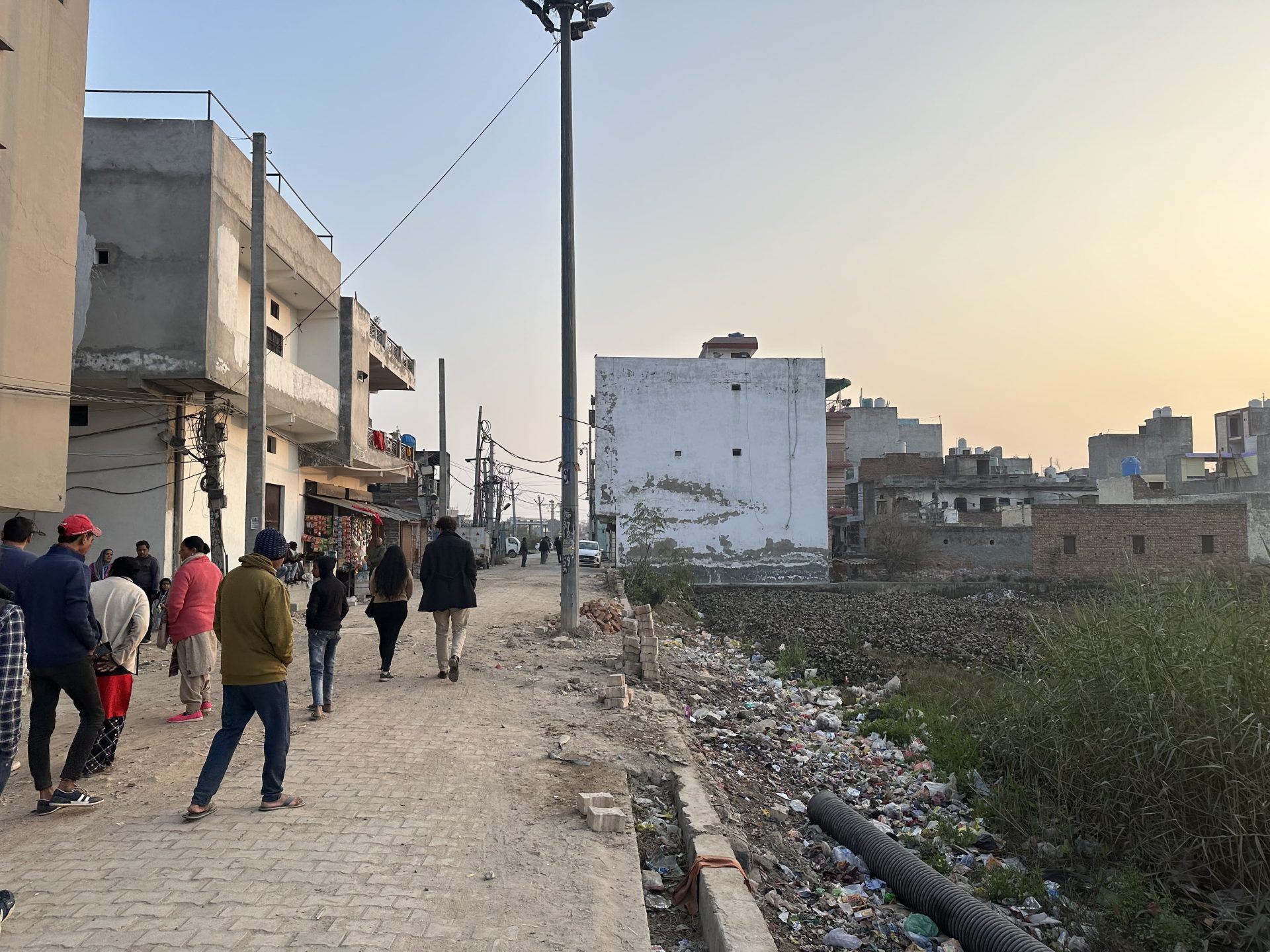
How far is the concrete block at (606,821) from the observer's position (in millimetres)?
5172

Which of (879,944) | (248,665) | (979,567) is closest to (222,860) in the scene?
(248,665)

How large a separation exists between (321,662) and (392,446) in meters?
22.7

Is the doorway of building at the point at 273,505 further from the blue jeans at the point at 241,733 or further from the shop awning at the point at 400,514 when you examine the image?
the blue jeans at the point at 241,733

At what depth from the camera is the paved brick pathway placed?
3734mm

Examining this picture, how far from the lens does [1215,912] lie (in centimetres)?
531

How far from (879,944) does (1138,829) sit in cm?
222

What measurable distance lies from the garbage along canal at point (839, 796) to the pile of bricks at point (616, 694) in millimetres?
710

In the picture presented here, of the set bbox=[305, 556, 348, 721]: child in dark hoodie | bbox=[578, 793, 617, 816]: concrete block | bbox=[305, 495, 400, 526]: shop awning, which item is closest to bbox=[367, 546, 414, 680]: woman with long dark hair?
bbox=[305, 556, 348, 721]: child in dark hoodie

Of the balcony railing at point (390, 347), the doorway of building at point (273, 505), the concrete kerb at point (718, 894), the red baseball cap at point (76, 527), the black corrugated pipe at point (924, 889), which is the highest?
the balcony railing at point (390, 347)

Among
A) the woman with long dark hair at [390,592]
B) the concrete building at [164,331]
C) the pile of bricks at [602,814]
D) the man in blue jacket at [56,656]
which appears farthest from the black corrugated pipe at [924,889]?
the concrete building at [164,331]

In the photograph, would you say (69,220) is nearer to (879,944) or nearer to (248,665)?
(248,665)

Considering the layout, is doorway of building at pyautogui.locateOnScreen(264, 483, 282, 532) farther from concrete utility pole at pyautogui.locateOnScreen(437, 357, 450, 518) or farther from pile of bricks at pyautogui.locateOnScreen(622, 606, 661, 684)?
pile of bricks at pyautogui.locateOnScreen(622, 606, 661, 684)

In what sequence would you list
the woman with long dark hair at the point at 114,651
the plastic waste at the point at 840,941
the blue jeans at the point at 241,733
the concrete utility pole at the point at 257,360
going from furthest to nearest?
the concrete utility pole at the point at 257,360 < the woman with long dark hair at the point at 114,651 < the blue jeans at the point at 241,733 < the plastic waste at the point at 840,941

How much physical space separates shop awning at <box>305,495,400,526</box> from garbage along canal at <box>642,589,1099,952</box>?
1181 cm
